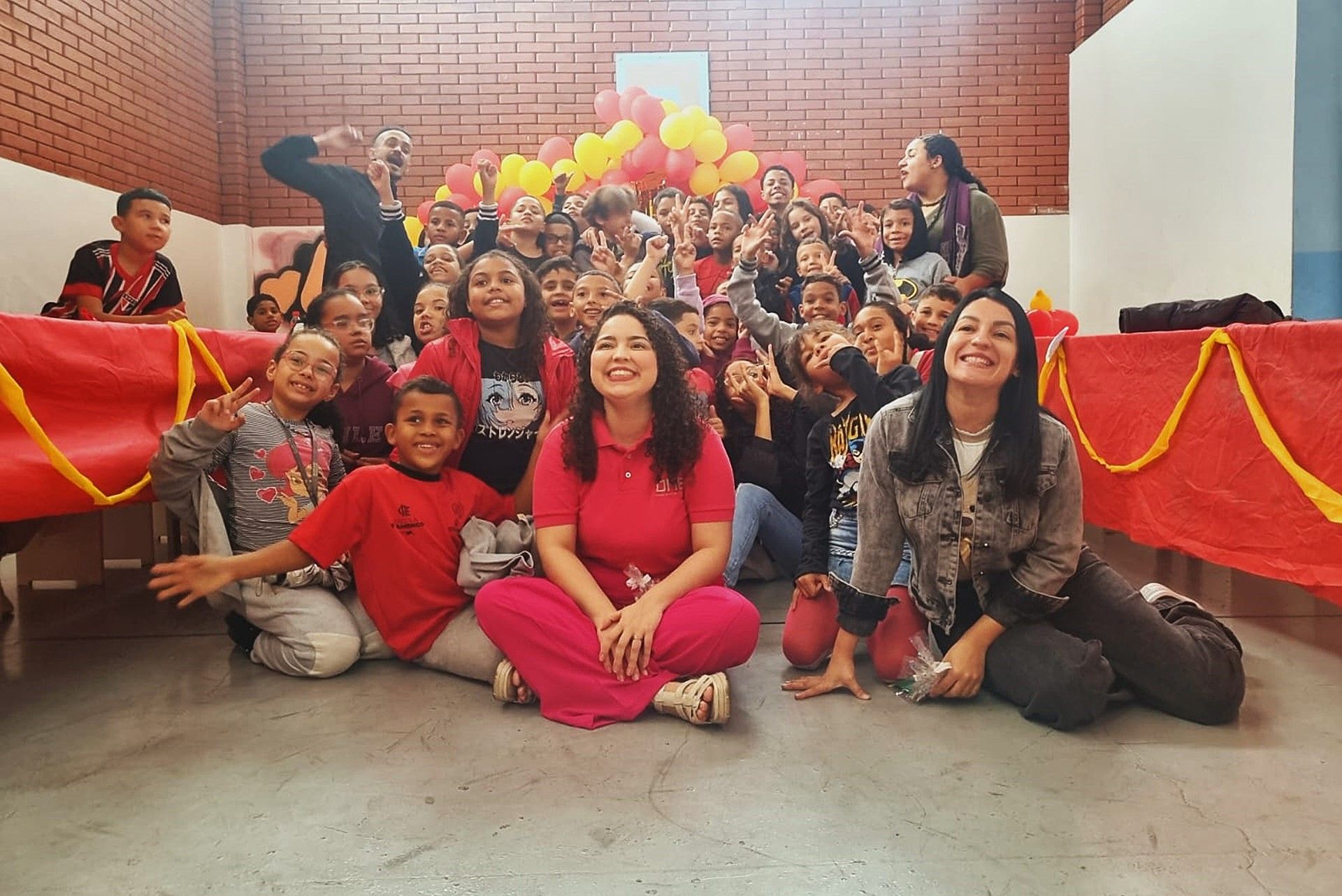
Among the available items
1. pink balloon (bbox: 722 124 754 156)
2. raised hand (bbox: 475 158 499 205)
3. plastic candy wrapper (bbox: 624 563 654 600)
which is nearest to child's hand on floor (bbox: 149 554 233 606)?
plastic candy wrapper (bbox: 624 563 654 600)

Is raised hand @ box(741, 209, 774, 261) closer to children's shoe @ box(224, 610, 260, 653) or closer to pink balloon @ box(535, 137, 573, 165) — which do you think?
children's shoe @ box(224, 610, 260, 653)

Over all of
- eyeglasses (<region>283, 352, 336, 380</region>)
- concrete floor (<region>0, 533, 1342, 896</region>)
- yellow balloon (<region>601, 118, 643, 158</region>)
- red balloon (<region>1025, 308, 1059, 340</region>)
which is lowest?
concrete floor (<region>0, 533, 1342, 896</region>)

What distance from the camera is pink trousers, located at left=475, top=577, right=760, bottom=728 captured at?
1959 millimetres

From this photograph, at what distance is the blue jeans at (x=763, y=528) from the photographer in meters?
2.77

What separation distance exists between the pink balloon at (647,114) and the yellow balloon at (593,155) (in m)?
0.29

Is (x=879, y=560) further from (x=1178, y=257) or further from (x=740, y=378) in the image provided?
(x=1178, y=257)

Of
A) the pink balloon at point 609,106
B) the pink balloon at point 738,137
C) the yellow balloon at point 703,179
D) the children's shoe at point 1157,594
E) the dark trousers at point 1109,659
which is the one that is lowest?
the dark trousers at point 1109,659

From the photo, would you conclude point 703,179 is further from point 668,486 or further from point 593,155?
point 668,486

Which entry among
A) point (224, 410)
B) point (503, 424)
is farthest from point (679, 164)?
point (224, 410)

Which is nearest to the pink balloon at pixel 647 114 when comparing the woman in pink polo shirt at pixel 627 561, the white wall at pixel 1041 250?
the white wall at pixel 1041 250

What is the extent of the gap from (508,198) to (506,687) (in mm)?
4507

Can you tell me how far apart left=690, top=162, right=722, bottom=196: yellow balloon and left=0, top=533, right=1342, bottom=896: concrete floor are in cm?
443

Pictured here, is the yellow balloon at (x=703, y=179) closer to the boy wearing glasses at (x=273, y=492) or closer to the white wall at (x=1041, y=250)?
the white wall at (x=1041, y=250)

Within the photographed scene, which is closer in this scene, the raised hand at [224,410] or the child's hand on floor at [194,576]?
the child's hand on floor at [194,576]
